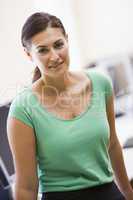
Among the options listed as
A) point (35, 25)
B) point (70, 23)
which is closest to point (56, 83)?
point (35, 25)

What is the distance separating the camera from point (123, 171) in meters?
1.55

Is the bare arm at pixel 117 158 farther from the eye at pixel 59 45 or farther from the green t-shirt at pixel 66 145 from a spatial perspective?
the eye at pixel 59 45

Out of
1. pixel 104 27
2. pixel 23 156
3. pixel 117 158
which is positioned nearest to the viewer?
pixel 23 156

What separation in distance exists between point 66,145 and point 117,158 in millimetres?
315

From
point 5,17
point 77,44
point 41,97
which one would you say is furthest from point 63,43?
point 77,44

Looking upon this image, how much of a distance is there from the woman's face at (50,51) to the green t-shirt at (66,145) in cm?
11

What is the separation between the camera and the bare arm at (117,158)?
1.52 metres

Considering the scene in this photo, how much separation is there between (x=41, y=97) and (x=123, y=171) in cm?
45

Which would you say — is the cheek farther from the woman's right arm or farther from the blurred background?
the blurred background

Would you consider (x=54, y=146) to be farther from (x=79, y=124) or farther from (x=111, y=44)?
(x=111, y=44)

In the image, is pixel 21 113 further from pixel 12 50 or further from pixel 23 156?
pixel 12 50

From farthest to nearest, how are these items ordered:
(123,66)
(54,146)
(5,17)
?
(123,66) < (5,17) < (54,146)

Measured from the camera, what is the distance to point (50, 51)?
4.35ft

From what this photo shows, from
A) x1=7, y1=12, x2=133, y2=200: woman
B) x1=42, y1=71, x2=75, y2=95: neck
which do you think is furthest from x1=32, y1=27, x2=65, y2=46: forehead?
x1=42, y1=71, x2=75, y2=95: neck
